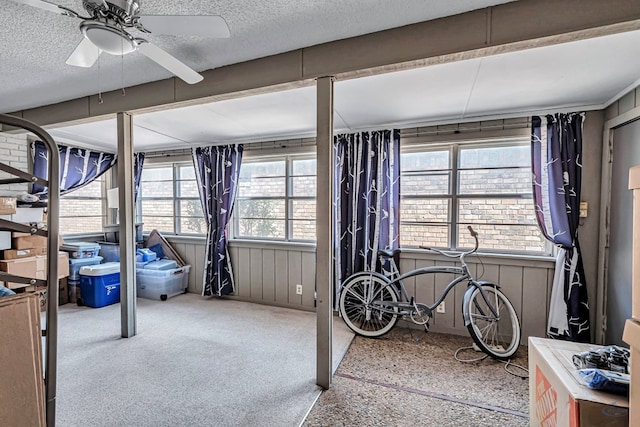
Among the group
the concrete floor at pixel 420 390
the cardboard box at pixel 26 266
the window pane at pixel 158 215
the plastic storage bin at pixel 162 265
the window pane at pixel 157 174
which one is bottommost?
the concrete floor at pixel 420 390

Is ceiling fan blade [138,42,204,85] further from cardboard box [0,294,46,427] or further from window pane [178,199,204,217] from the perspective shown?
window pane [178,199,204,217]

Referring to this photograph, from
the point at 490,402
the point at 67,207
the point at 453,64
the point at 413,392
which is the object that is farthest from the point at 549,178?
the point at 67,207

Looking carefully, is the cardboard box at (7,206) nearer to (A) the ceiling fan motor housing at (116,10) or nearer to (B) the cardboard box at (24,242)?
(B) the cardboard box at (24,242)

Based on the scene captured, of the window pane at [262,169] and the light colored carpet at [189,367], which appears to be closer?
the light colored carpet at [189,367]

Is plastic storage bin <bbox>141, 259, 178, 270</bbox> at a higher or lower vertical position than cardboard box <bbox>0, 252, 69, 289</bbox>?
lower

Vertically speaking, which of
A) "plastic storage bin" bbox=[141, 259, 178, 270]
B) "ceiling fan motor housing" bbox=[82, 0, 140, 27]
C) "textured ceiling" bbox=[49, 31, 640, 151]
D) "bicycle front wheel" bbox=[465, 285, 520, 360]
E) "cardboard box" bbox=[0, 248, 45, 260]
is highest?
"textured ceiling" bbox=[49, 31, 640, 151]

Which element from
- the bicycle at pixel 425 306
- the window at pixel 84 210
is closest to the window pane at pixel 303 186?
the bicycle at pixel 425 306

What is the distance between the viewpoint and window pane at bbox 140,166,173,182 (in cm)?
468

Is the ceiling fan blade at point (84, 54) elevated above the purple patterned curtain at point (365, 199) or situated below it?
above

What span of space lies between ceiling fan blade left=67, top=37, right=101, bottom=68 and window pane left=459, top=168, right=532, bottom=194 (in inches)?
126

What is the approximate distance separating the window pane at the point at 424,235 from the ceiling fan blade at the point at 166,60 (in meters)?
2.55

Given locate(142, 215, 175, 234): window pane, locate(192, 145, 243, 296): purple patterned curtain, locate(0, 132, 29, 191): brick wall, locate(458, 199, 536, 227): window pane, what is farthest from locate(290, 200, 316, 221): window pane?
locate(0, 132, 29, 191): brick wall

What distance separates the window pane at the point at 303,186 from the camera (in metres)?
3.81

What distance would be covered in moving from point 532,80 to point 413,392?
8.06ft
